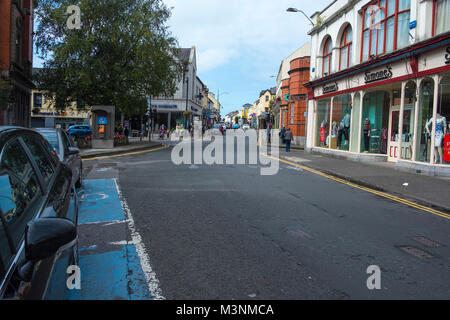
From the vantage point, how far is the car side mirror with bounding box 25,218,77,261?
1.85 meters

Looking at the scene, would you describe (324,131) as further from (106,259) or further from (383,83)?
(106,259)

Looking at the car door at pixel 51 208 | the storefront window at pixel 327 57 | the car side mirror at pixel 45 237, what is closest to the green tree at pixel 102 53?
the storefront window at pixel 327 57

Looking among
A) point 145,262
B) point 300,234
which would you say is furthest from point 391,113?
point 145,262

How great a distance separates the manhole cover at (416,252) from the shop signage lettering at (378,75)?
41.9 feet

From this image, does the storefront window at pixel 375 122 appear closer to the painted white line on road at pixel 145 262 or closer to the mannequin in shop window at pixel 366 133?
the mannequin in shop window at pixel 366 133

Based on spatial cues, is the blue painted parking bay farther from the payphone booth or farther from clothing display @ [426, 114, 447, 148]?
the payphone booth

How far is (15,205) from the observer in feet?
7.35

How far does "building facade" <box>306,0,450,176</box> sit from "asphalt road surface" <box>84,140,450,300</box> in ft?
19.0

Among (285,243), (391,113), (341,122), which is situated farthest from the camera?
(341,122)

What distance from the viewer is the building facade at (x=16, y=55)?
73.0 feet

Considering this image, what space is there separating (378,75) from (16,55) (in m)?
21.9

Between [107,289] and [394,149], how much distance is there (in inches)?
666

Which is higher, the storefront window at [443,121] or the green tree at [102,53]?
the green tree at [102,53]
